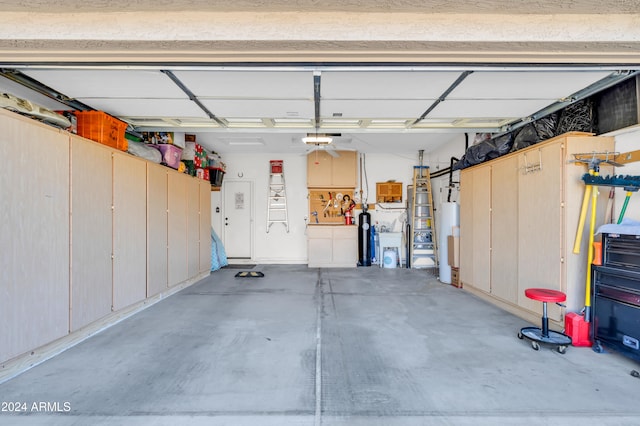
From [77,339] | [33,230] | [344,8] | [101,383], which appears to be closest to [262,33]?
[344,8]

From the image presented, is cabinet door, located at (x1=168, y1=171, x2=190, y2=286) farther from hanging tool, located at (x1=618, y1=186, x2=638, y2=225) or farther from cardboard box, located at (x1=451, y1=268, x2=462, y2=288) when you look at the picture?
hanging tool, located at (x1=618, y1=186, x2=638, y2=225)

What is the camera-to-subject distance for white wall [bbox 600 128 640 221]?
2.54 m

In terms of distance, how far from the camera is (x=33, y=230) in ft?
7.41

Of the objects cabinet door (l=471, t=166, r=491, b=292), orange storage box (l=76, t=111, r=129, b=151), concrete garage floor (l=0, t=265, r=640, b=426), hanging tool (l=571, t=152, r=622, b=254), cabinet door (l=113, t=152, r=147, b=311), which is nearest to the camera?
concrete garage floor (l=0, t=265, r=640, b=426)

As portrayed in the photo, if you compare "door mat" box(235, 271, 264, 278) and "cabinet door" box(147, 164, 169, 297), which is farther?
"door mat" box(235, 271, 264, 278)

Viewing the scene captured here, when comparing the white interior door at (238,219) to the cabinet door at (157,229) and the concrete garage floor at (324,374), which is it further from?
the concrete garage floor at (324,374)

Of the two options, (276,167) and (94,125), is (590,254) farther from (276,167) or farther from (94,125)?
(276,167)

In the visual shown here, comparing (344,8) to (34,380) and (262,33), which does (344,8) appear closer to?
(262,33)

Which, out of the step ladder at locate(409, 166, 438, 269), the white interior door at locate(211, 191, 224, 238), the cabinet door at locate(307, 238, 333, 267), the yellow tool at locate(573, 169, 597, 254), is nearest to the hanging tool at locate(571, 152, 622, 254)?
the yellow tool at locate(573, 169, 597, 254)

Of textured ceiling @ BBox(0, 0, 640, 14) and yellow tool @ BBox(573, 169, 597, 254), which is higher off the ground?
textured ceiling @ BBox(0, 0, 640, 14)

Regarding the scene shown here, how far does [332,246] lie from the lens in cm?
653

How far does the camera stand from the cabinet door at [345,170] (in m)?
6.70

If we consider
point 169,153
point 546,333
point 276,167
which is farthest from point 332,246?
point 546,333

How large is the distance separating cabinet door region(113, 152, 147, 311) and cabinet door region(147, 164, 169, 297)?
10 cm
